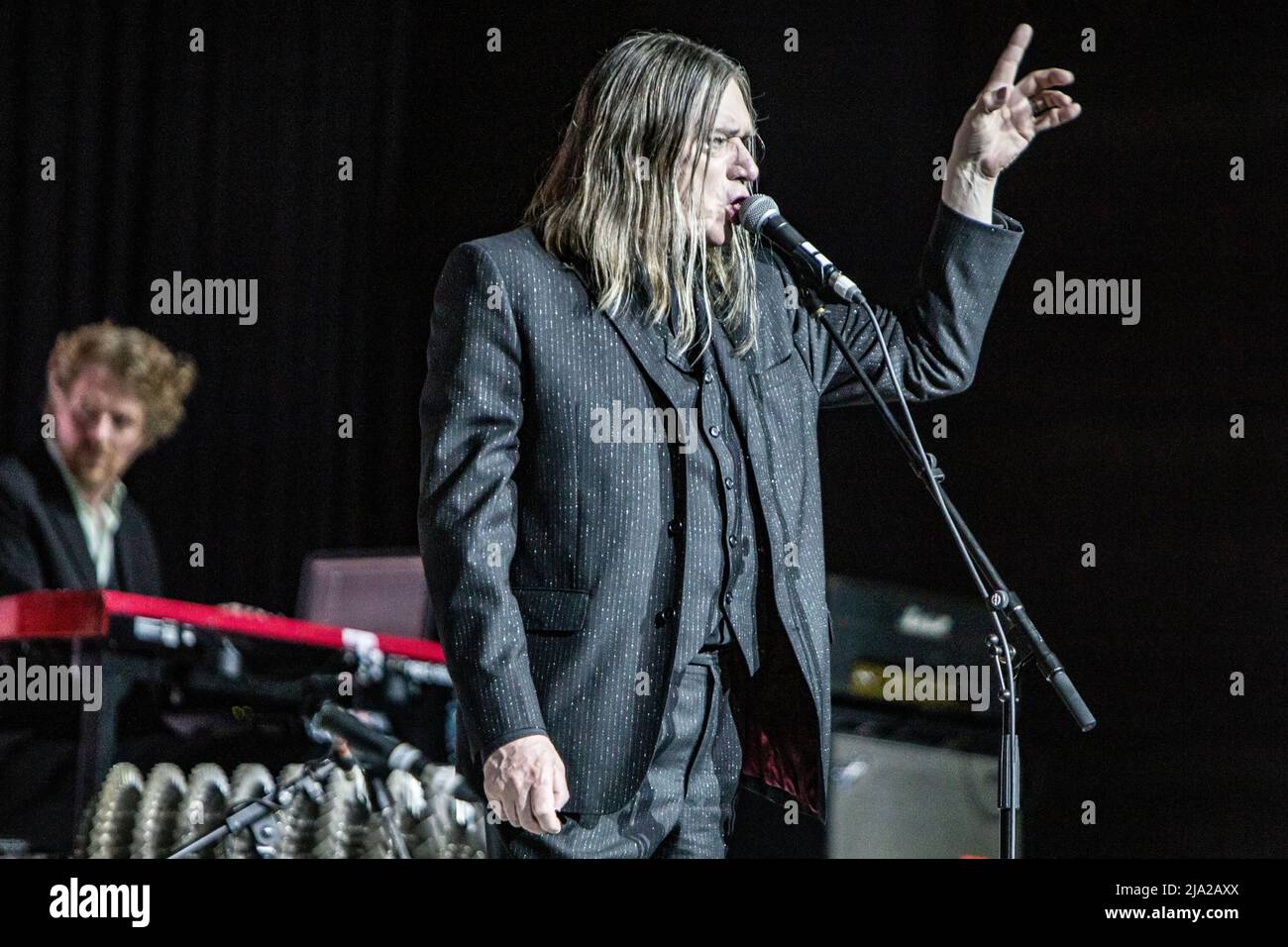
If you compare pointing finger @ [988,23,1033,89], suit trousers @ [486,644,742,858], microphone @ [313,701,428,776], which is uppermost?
pointing finger @ [988,23,1033,89]

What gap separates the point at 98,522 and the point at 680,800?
218 cm

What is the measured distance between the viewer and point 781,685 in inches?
69.0

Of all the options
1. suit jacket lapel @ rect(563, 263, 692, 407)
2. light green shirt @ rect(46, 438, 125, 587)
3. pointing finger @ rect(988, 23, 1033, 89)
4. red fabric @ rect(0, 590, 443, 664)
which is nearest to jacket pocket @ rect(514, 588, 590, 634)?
suit jacket lapel @ rect(563, 263, 692, 407)

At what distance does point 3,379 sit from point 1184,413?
268cm

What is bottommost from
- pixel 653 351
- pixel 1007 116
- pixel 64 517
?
pixel 64 517

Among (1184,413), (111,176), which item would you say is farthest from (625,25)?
(1184,413)

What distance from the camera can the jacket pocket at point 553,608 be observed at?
1716 millimetres

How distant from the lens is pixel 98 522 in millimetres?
3469

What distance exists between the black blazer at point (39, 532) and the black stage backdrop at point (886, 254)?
13cm

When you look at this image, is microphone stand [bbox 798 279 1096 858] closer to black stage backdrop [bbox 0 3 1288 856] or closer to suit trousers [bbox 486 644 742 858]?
suit trousers [bbox 486 644 742 858]

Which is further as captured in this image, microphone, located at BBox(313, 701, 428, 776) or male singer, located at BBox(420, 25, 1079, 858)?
microphone, located at BBox(313, 701, 428, 776)

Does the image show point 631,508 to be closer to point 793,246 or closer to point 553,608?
point 553,608

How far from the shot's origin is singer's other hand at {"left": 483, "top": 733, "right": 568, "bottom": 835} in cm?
159

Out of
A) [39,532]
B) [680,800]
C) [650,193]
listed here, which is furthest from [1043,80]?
[39,532]
